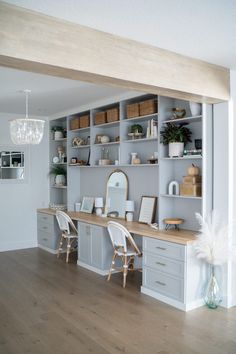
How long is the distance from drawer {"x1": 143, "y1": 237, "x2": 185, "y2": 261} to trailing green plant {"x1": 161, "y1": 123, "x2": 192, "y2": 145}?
1246mm

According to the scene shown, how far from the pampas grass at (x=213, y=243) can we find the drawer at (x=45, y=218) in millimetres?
3336

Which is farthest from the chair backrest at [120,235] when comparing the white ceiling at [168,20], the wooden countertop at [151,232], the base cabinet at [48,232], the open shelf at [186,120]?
the white ceiling at [168,20]

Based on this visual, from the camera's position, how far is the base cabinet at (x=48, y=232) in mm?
6355

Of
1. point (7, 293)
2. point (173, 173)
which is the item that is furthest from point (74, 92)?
point (7, 293)

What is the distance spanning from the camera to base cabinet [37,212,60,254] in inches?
250

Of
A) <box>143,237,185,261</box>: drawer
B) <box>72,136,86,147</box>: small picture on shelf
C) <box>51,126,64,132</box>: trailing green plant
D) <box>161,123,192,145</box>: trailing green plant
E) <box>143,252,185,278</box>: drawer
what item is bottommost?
<box>143,252,185,278</box>: drawer

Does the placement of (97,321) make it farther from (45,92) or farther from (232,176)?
(45,92)

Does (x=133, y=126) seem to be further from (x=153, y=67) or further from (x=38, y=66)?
(x=38, y=66)

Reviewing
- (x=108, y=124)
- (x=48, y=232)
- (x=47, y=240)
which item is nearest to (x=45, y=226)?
(x=48, y=232)

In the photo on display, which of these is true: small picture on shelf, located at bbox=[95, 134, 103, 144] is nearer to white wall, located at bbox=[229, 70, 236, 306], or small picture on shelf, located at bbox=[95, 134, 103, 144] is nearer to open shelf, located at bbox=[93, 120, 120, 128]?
open shelf, located at bbox=[93, 120, 120, 128]

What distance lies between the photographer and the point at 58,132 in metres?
6.84

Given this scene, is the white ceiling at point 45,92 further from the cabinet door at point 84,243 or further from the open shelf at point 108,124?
the cabinet door at point 84,243

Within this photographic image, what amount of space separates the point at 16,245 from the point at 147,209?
314 cm

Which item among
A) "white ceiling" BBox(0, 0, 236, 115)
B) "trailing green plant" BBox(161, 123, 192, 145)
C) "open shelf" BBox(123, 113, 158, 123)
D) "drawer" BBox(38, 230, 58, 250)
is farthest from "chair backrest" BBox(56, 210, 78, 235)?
"white ceiling" BBox(0, 0, 236, 115)
